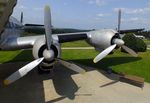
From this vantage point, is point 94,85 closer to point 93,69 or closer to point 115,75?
point 115,75

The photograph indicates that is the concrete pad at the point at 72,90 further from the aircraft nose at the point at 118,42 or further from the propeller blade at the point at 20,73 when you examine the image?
the aircraft nose at the point at 118,42

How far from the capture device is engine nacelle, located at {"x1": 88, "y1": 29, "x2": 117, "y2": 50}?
62.6 ft

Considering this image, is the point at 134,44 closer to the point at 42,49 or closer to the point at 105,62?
the point at 105,62

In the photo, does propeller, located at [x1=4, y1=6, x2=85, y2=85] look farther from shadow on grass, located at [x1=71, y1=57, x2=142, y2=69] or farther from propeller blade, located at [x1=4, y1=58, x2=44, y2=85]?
shadow on grass, located at [x1=71, y1=57, x2=142, y2=69]

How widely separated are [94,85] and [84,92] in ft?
5.54

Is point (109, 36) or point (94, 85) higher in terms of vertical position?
point (109, 36)

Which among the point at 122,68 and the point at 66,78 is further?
the point at 122,68

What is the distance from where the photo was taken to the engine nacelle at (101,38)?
62.6 ft

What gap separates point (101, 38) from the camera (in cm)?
1944

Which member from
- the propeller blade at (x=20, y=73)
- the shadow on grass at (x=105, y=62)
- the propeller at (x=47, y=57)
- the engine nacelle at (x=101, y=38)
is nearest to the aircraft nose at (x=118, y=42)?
the engine nacelle at (x=101, y=38)

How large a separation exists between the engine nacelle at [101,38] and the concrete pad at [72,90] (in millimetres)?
1999

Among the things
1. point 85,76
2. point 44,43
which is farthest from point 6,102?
point 85,76

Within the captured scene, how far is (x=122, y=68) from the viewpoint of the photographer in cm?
2256

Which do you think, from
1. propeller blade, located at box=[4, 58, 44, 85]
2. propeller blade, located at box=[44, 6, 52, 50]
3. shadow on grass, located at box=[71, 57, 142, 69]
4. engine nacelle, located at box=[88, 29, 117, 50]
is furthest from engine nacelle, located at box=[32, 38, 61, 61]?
shadow on grass, located at box=[71, 57, 142, 69]
